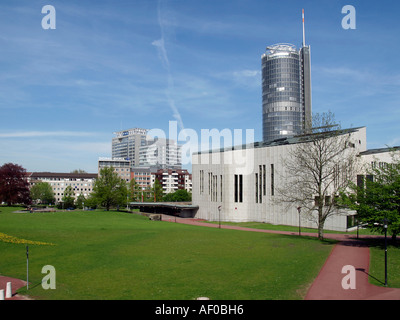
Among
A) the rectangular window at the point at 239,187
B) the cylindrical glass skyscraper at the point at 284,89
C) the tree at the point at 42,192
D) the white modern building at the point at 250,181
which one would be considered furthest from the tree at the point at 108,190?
the cylindrical glass skyscraper at the point at 284,89

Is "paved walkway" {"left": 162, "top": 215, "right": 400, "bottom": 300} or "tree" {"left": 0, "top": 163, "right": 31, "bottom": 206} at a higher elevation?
"tree" {"left": 0, "top": 163, "right": 31, "bottom": 206}

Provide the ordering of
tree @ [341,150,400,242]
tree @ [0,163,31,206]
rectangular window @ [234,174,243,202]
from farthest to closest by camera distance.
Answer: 1. tree @ [0,163,31,206]
2. rectangular window @ [234,174,243,202]
3. tree @ [341,150,400,242]

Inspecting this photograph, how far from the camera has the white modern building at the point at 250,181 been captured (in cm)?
5941

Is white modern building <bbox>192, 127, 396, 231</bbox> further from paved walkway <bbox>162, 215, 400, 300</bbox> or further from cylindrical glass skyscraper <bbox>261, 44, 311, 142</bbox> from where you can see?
cylindrical glass skyscraper <bbox>261, 44, 311, 142</bbox>

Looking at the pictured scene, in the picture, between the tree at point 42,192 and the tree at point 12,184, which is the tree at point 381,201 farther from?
the tree at point 42,192

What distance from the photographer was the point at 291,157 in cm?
5844

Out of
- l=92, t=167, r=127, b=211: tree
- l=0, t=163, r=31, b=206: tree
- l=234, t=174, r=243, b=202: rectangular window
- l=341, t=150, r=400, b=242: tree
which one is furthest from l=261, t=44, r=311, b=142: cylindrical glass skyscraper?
l=341, t=150, r=400, b=242: tree

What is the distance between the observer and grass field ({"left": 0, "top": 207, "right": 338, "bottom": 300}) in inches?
695

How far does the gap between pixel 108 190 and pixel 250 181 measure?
39345 millimetres

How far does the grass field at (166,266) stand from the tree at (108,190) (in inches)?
1854

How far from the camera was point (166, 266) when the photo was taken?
23438 mm

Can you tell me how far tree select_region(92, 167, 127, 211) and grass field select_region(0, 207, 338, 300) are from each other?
47091 millimetres

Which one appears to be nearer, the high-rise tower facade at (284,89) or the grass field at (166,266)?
the grass field at (166,266)

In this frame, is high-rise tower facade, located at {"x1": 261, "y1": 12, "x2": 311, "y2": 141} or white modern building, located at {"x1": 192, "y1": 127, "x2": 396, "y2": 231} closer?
white modern building, located at {"x1": 192, "y1": 127, "x2": 396, "y2": 231}
